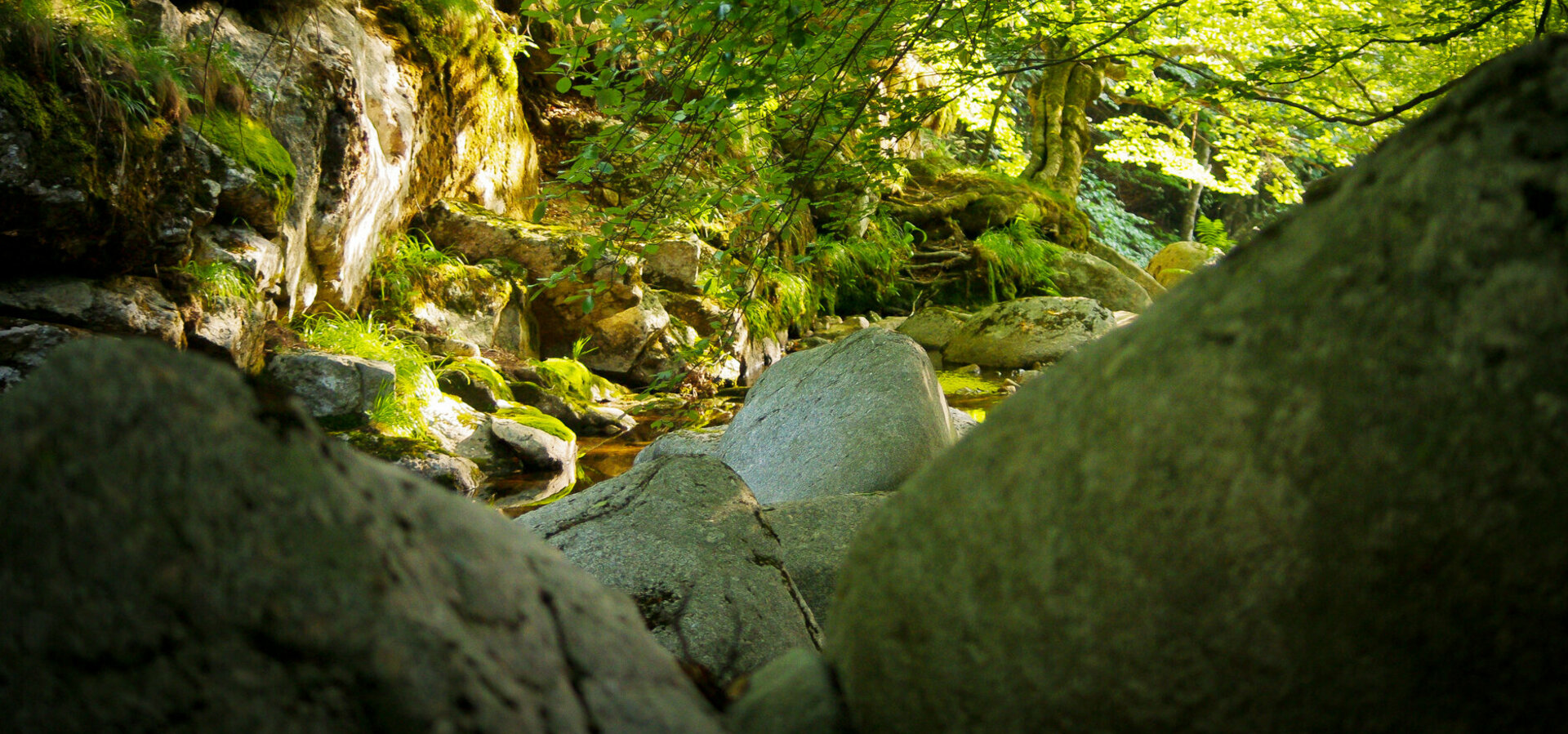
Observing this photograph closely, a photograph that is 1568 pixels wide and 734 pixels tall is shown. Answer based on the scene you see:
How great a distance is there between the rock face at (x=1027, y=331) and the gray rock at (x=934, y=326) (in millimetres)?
215

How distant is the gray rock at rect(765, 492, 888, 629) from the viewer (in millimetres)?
2566

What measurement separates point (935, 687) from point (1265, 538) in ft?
1.13

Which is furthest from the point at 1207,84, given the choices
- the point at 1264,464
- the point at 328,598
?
the point at 328,598

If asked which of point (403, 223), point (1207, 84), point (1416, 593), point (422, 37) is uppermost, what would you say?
point (422, 37)

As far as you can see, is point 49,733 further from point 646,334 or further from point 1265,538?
point 646,334

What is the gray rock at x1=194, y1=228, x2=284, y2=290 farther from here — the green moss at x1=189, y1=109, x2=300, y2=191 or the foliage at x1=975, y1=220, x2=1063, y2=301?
the foliage at x1=975, y1=220, x2=1063, y2=301

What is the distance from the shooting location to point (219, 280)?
214 inches

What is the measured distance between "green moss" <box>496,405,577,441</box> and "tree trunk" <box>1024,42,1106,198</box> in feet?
44.9

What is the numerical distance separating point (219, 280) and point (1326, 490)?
20.4 ft

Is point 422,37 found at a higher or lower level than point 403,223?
higher

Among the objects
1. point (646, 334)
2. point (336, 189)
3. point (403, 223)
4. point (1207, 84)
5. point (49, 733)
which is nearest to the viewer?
point (49, 733)

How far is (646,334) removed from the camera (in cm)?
948

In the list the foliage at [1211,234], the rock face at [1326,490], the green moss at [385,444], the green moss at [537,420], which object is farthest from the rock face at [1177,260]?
A: the rock face at [1326,490]

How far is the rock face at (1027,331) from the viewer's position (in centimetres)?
1079
